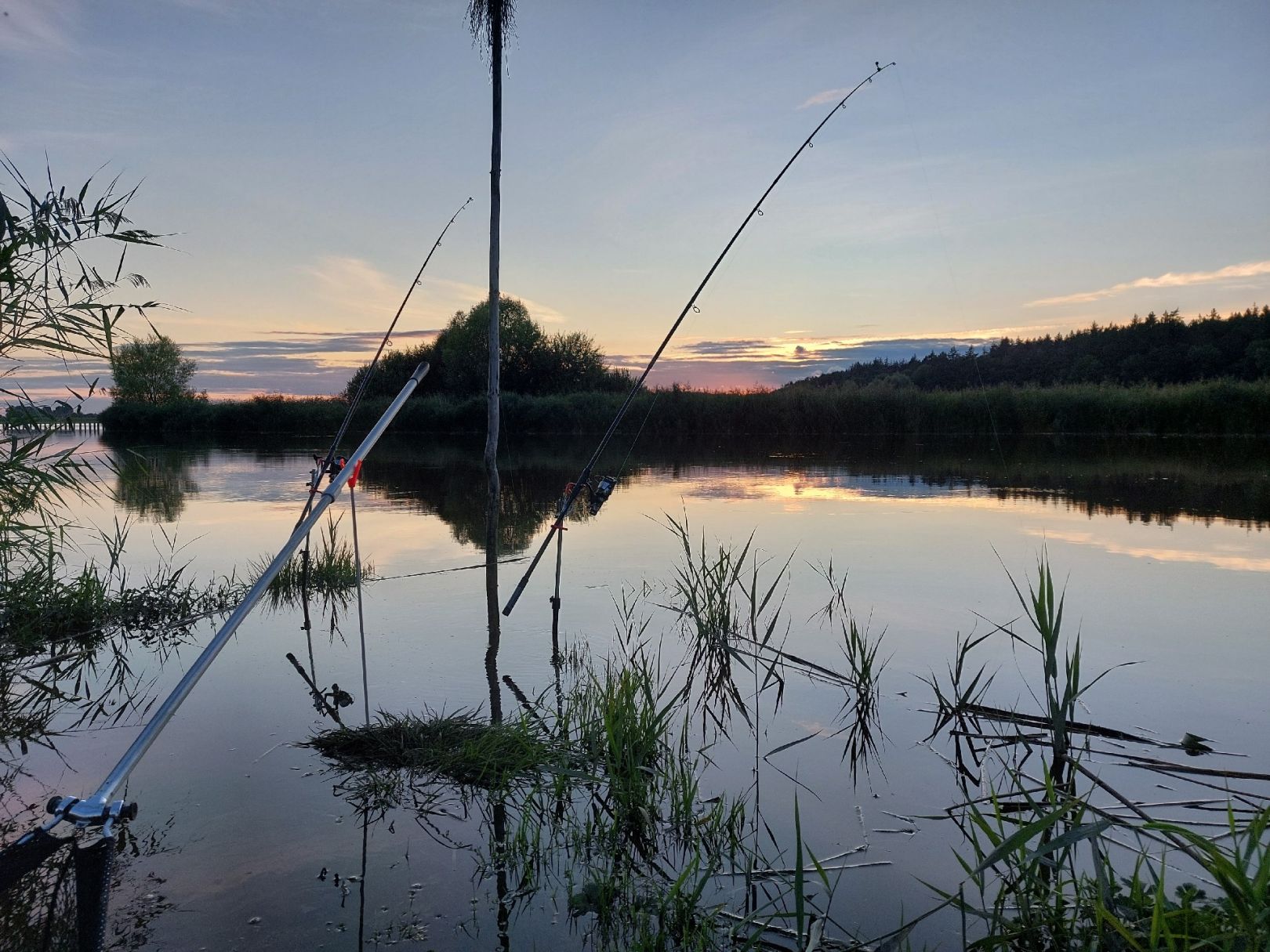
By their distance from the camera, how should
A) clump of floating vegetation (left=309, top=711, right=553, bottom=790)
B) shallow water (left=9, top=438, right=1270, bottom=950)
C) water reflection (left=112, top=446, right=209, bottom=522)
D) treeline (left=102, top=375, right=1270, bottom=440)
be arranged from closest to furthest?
shallow water (left=9, top=438, right=1270, bottom=950)
clump of floating vegetation (left=309, top=711, right=553, bottom=790)
water reflection (left=112, top=446, right=209, bottom=522)
treeline (left=102, top=375, right=1270, bottom=440)

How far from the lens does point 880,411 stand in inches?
1304

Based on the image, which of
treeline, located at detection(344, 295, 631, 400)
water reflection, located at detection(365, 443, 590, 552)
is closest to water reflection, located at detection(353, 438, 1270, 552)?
water reflection, located at detection(365, 443, 590, 552)

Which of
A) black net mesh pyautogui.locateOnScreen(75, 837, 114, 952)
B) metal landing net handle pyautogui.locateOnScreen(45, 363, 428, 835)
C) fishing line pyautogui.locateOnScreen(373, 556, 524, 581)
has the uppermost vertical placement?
metal landing net handle pyautogui.locateOnScreen(45, 363, 428, 835)

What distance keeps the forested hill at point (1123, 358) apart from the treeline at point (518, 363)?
45.6ft

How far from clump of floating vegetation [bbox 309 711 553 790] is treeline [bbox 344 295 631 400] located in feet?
136

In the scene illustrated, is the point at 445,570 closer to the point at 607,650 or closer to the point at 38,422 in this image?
the point at 607,650

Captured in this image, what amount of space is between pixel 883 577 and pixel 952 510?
213 inches

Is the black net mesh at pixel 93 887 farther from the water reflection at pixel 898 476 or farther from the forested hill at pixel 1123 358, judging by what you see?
the forested hill at pixel 1123 358

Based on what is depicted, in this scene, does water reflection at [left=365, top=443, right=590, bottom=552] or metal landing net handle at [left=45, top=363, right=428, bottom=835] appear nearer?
metal landing net handle at [left=45, top=363, right=428, bottom=835]

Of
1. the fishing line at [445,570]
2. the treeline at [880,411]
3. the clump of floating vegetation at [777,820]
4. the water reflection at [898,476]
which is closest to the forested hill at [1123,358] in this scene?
the treeline at [880,411]

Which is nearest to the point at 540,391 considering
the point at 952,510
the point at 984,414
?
the point at 984,414

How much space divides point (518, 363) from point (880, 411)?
21.9 meters

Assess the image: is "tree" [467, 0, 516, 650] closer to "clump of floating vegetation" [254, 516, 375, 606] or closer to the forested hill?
"clump of floating vegetation" [254, 516, 375, 606]

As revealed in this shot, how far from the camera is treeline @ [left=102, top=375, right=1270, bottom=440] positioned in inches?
1165
